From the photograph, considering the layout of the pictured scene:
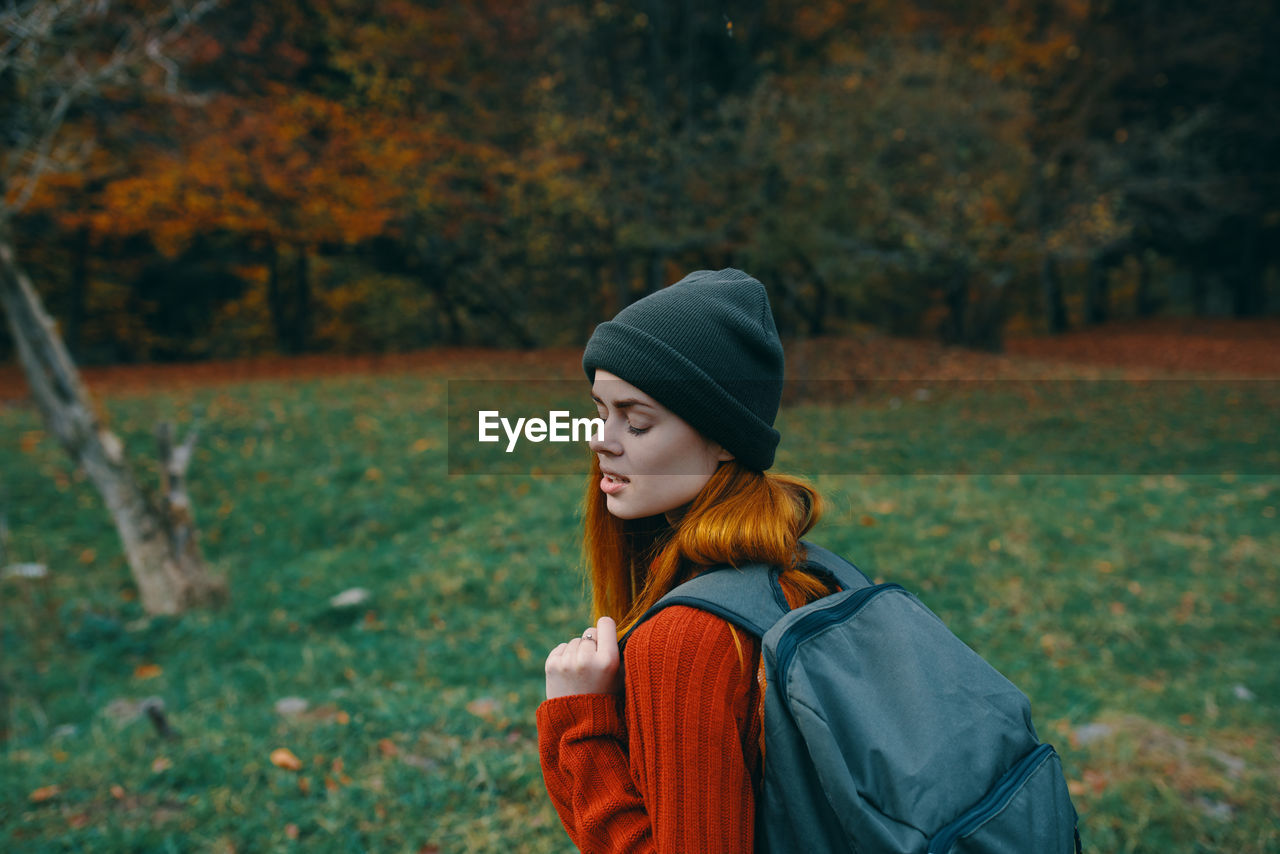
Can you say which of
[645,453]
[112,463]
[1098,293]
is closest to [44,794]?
[112,463]

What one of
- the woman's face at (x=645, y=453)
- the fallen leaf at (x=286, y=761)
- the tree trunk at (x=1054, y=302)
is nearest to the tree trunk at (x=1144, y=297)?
the tree trunk at (x=1054, y=302)

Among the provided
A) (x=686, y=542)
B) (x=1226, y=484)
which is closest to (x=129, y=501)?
(x=686, y=542)

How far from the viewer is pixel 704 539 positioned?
135 centimetres

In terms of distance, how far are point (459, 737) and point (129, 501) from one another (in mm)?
3109

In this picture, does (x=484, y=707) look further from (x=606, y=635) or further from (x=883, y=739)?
(x=883, y=739)

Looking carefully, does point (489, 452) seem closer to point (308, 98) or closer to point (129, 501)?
point (129, 501)

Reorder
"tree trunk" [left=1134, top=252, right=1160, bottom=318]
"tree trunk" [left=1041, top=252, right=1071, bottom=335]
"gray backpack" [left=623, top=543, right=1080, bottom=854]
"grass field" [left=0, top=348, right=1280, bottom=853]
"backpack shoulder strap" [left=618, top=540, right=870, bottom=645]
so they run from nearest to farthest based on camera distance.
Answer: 1. "gray backpack" [left=623, top=543, right=1080, bottom=854]
2. "backpack shoulder strap" [left=618, top=540, right=870, bottom=645]
3. "grass field" [left=0, top=348, right=1280, bottom=853]
4. "tree trunk" [left=1041, top=252, right=1071, bottom=335]
5. "tree trunk" [left=1134, top=252, right=1160, bottom=318]

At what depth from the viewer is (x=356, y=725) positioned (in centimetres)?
396

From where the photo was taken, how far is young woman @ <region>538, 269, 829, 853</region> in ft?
3.86

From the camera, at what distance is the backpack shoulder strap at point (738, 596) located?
121cm

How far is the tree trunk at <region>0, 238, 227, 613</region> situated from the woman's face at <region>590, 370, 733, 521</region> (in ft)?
16.1

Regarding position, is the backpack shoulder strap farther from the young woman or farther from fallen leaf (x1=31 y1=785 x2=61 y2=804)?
fallen leaf (x1=31 y1=785 x2=61 y2=804)

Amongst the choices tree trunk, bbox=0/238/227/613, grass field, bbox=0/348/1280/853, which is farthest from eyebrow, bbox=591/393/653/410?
tree trunk, bbox=0/238/227/613

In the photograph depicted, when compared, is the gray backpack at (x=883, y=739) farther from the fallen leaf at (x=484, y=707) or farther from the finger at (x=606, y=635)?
the fallen leaf at (x=484, y=707)
